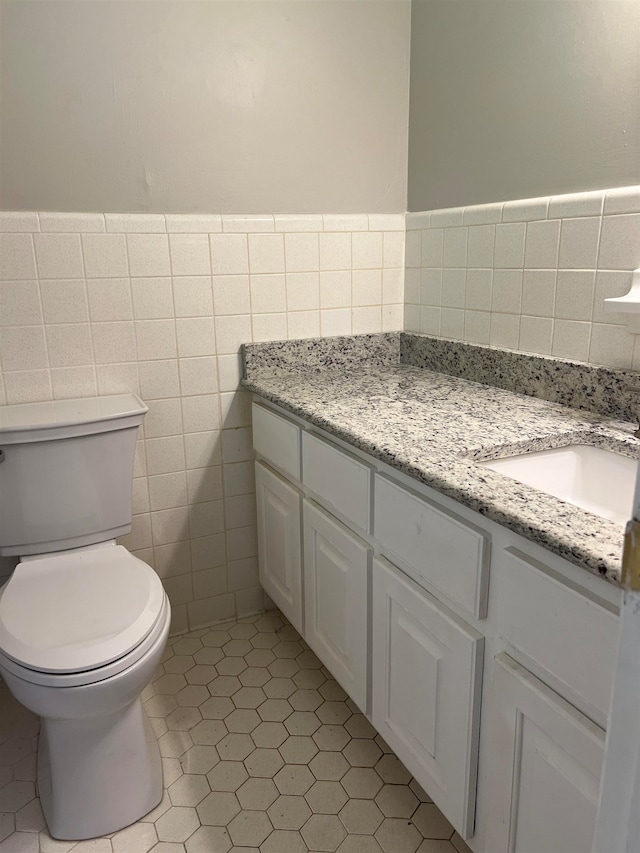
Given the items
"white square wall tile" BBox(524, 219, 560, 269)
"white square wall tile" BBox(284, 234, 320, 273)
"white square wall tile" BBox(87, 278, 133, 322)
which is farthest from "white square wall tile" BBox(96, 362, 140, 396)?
"white square wall tile" BBox(524, 219, 560, 269)

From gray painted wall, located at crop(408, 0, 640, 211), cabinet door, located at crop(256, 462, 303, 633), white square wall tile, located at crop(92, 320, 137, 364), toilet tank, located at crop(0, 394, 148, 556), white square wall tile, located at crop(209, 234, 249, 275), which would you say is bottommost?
cabinet door, located at crop(256, 462, 303, 633)

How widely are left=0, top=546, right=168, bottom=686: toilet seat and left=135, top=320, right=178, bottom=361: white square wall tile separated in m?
0.58

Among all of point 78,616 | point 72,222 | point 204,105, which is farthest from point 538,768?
point 204,105

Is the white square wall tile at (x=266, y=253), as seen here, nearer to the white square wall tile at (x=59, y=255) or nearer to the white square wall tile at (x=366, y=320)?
the white square wall tile at (x=366, y=320)

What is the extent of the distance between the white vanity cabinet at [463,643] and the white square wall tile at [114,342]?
532 millimetres

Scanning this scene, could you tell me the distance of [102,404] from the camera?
69.7 inches

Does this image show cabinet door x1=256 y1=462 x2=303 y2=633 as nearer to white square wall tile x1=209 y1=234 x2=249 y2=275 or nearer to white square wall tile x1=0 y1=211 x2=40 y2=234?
white square wall tile x1=209 y1=234 x2=249 y2=275

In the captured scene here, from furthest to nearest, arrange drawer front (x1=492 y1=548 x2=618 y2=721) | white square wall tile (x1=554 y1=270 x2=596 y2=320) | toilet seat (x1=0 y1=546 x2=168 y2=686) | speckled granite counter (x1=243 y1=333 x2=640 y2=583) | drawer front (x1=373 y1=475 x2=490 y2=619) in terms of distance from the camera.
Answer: white square wall tile (x1=554 y1=270 x2=596 y2=320) < toilet seat (x1=0 y1=546 x2=168 y2=686) < drawer front (x1=373 y1=475 x2=490 y2=619) < speckled granite counter (x1=243 y1=333 x2=640 y2=583) < drawer front (x1=492 y1=548 x2=618 y2=721)

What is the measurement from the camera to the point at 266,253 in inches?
77.9

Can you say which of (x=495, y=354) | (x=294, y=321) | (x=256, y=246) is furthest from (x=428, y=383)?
(x=256, y=246)

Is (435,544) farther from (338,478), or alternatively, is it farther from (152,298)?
(152,298)

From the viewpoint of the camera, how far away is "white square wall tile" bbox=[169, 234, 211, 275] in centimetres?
186

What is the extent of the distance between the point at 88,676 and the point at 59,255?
1074mm


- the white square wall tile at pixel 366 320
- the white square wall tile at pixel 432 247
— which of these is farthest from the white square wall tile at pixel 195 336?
the white square wall tile at pixel 432 247
